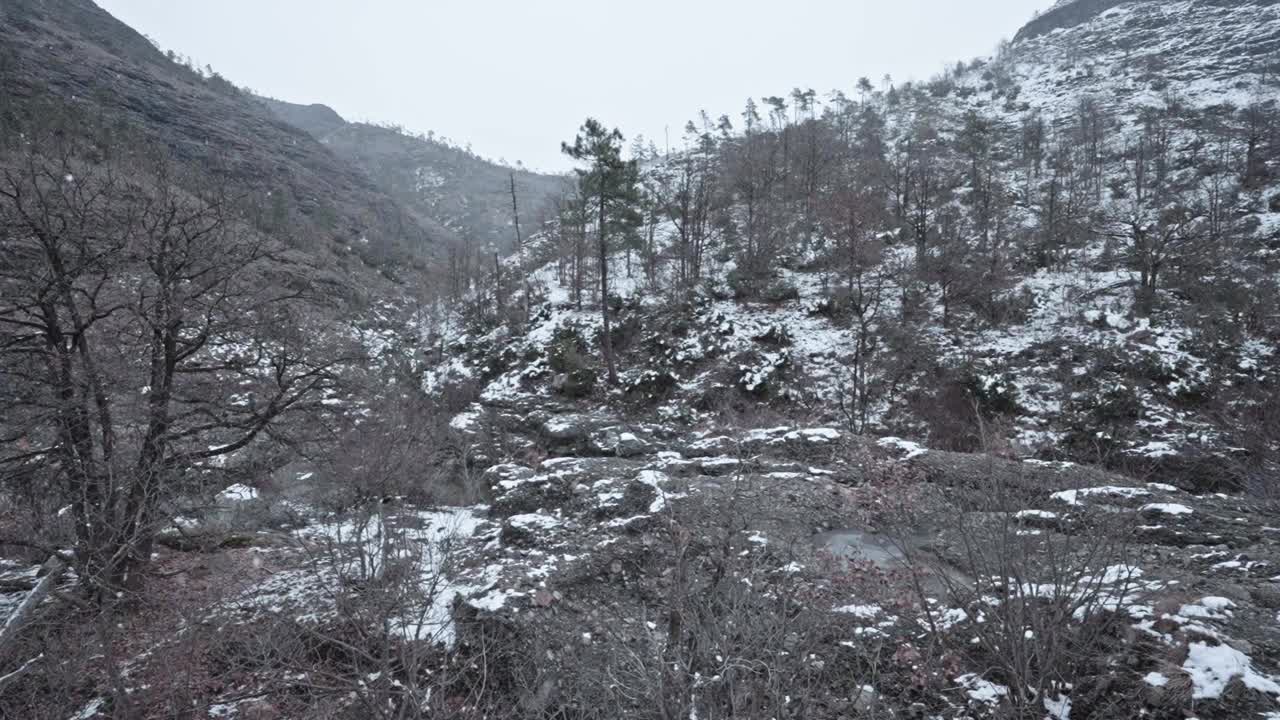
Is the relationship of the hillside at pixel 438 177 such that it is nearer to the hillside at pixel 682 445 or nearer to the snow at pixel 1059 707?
the hillside at pixel 682 445

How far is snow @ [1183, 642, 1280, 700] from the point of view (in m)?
3.37

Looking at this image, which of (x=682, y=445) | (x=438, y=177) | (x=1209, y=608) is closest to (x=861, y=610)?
(x=1209, y=608)

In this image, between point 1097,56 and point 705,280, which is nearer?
point 705,280

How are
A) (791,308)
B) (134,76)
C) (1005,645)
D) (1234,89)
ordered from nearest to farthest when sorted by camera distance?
(1005,645) → (791,308) → (1234,89) → (134,76)

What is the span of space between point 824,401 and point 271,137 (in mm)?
61599

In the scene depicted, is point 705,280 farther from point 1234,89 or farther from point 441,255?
point 1234,89

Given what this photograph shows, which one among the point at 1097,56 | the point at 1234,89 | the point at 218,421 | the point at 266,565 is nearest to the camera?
the point at 218,421

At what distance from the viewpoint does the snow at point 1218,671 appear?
11.0 feet

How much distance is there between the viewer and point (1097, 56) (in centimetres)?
5078

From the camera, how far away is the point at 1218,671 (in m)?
3.46

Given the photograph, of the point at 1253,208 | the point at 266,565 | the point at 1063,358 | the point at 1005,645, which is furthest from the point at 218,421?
the point at 1253,208

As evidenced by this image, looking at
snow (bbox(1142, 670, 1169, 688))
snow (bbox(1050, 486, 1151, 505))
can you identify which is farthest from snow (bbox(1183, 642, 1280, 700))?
snow (bbox(1050, 486, 1151, 505))

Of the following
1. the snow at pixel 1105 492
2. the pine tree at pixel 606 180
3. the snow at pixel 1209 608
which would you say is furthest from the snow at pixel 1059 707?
the pine tree at pixel 606 180

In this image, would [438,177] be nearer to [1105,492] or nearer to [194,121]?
[194,121]
